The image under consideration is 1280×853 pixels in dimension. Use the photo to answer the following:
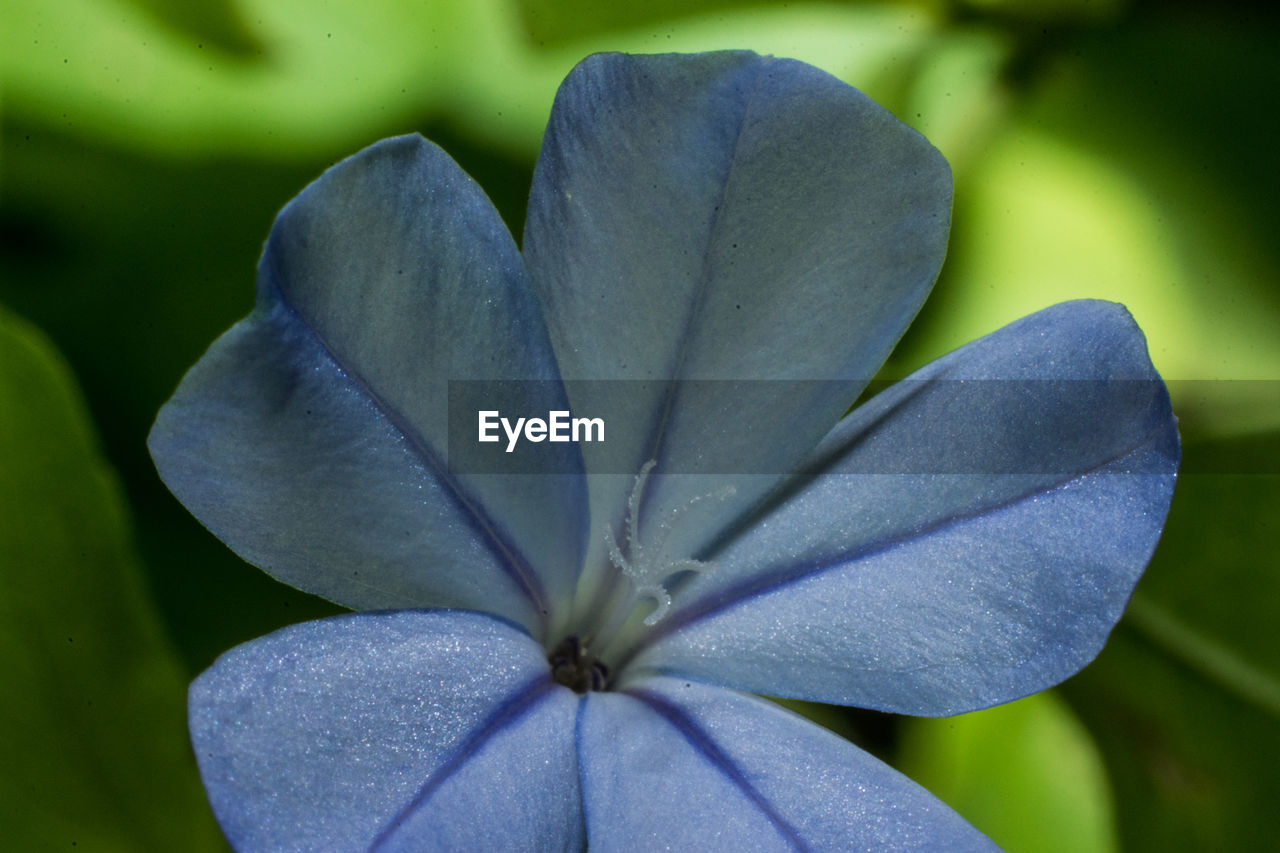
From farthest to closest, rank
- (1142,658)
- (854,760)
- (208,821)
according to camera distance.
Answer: (1142,658) < (208,821) < (854,760)

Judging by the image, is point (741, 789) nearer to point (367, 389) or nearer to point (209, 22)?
point (367, 389)

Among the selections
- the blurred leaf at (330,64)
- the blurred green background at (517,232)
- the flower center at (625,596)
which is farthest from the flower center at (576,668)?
the blurred leaf at (330,64)

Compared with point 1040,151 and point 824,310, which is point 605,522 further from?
point 1040,151

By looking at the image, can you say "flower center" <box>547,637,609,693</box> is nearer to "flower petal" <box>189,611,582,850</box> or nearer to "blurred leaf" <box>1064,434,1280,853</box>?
"flower petal" <box>189,611,582,850</box>

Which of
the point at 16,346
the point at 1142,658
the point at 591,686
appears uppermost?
the point at 16,346

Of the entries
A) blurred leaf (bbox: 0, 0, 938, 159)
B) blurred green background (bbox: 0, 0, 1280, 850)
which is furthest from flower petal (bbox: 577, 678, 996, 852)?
blurred leaf (bbox: 0, 0, 938, 159)

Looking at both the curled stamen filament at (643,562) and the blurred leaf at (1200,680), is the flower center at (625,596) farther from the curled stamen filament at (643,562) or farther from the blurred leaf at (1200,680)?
the blurred leaf at (1200,680)

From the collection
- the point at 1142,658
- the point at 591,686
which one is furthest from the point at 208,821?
the point at 1142,658
